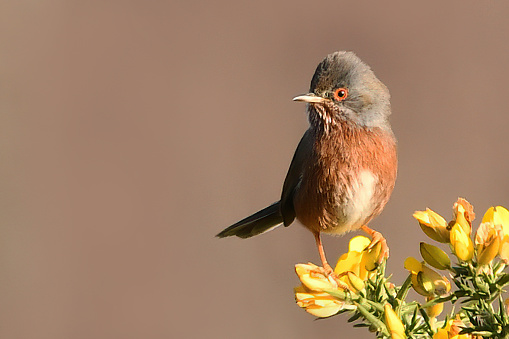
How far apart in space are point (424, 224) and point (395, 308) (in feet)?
0.91

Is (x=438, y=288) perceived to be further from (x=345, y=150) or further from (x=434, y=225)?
(x=345, y=150)

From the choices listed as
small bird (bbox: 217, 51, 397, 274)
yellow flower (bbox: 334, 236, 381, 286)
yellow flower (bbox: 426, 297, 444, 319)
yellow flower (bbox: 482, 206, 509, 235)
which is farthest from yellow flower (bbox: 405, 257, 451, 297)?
small bird (bbox: 217, 51, 397, 274)

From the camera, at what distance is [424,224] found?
2.30 metres

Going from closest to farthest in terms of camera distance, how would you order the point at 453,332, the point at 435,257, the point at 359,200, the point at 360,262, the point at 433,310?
1. the point at 453,332
2. the point at 435,257
3. the point at 433,310
4. the point at 360,262
5. the point at 359,200

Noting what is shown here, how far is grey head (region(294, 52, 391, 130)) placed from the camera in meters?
4.09

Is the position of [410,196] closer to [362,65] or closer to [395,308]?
[362,65]

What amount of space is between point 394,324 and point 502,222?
0.49 metres

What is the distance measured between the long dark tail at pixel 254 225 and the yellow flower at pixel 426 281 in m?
2.42

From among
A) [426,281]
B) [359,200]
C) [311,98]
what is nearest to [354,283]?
[426,281]

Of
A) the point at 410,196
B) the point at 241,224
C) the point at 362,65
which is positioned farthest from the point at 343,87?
A: the point at 410,196

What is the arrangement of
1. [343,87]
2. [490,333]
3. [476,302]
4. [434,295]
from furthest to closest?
[343,87]
[434,295]
[476,302]
[490,333]

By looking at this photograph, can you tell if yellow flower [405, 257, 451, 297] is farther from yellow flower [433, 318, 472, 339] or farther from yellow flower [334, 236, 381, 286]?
yellow flower [334, 236, 381, 286]

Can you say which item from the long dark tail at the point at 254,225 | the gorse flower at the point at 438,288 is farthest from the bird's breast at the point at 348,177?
the gorse flower at the point at 438,288

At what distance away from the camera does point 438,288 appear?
224 cm
